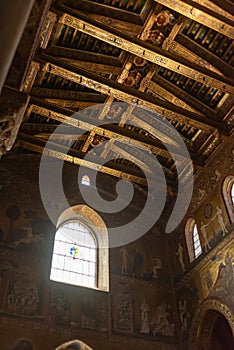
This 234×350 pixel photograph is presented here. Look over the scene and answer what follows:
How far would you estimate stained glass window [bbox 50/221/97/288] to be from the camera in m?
13.0

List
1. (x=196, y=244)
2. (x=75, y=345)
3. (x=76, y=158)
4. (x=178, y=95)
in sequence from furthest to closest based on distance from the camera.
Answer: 1. (x=76, y=158)
2. (x=196, y=244)
3. (x=178, y=95)
4. (x=75, y=345)

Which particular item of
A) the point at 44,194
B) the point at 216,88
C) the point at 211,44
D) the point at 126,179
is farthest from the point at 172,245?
the point at 211,44

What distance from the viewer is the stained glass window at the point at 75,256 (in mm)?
12953

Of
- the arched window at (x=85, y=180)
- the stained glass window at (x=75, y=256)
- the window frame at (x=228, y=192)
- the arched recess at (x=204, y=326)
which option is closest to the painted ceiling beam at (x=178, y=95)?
the window frame at (x=228, y=192)

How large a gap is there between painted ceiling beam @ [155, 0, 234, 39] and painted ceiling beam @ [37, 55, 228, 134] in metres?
2.68

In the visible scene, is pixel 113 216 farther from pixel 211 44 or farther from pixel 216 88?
pixel 211 44

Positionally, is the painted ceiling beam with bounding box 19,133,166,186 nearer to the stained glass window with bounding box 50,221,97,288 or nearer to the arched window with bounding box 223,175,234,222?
the stained glass window with bounding box 50,221,97,288

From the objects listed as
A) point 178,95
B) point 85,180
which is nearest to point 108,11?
point 178,95

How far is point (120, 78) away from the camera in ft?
42.0

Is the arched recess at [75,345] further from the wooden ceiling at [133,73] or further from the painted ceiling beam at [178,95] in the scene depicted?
the painted ceiling beam at [178,95]

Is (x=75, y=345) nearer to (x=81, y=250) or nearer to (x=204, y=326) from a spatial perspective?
(x=81, y=250)

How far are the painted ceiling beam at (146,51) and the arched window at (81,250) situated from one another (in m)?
5.97

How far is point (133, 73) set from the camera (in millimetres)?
12680

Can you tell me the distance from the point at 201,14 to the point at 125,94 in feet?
10.1
